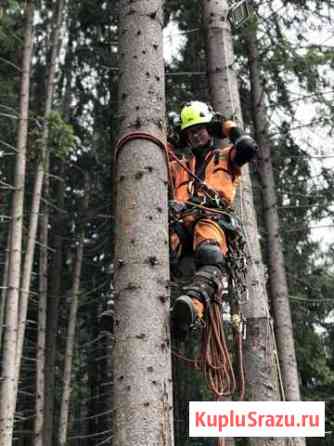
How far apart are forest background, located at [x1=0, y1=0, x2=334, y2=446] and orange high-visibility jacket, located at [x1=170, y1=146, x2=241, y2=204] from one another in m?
4.09

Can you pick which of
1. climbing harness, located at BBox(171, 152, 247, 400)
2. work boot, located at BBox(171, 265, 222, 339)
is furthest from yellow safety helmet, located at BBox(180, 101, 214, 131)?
work boot, located at BBox(171, 265, 222, 339)

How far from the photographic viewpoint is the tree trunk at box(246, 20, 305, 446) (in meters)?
8.20

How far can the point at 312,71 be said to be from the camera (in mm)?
9086

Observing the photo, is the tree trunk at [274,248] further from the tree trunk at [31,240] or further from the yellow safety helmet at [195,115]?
the yellow safety helmet at [195,115]

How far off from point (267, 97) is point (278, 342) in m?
4.58

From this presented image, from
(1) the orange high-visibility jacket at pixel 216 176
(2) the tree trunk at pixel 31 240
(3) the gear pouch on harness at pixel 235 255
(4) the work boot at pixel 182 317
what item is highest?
(2) the tree trunk at pixel 31 240

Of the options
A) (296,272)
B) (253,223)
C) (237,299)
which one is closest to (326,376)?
(296,272)

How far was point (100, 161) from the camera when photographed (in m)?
13.5

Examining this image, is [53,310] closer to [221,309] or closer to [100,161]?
[100,161]

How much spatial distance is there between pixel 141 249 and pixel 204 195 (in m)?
1.23

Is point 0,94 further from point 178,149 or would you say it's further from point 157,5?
point 157,5

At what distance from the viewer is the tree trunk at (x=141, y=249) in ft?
6.62

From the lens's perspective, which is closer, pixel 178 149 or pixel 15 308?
pixel 178 149

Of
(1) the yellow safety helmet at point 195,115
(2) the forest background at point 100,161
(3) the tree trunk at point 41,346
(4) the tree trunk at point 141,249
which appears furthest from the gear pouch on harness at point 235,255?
(3) the tree trunk at point 41,346
